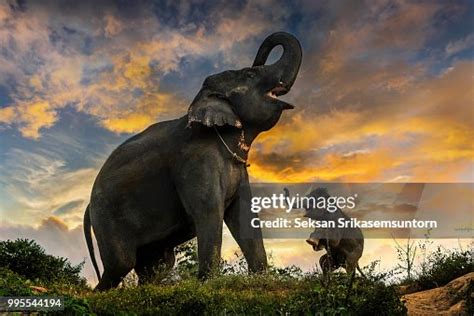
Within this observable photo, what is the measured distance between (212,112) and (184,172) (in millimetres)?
1127

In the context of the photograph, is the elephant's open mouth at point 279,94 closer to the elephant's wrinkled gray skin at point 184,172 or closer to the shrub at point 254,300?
the elephant's wrinkled gray skin at point 184,172

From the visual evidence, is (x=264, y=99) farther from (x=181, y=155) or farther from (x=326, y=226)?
(x=326, y=226)

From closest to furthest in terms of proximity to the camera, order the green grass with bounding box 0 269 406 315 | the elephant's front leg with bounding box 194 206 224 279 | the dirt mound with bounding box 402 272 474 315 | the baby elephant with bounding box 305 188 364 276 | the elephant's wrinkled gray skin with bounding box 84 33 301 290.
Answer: the green grass with bounding box 0 269 406 315
the dirt mound with bounding box 402 272 474 315
the elephant's front leg with bounding box 194 206 224 279
the elephant's wrinkled gray skin with bounding box 84 33 301 290
the baby elephant with bounding box 305 188 364 276

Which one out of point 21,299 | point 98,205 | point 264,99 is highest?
point 264,99

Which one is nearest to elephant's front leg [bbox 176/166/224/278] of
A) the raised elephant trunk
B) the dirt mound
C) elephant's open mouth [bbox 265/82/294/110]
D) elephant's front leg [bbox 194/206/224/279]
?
elephant's front leg [bbox 194/206/224/279]

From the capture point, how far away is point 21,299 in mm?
8750

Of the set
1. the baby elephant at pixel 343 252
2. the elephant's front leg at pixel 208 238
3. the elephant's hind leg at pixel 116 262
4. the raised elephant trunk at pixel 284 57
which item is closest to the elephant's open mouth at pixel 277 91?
the raised elephant trunk at pixel 284 57

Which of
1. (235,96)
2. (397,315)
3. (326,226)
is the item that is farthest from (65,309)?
(326,226)

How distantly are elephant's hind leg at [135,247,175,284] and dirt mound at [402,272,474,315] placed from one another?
4.26 metres

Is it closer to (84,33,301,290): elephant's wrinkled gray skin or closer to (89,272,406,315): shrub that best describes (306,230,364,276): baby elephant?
(84,33,301,290): elephant's wrinkled gray skin

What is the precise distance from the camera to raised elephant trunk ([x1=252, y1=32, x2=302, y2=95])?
12.1 metres

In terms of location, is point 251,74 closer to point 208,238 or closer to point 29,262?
point 208,238

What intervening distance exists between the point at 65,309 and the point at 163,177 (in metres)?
3.62

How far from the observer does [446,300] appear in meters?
10.1
